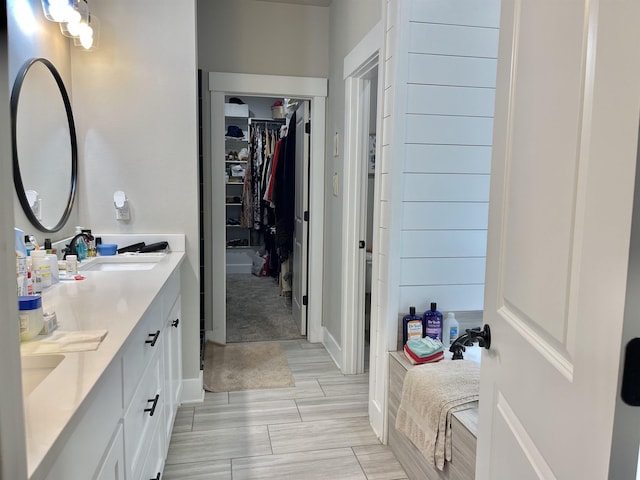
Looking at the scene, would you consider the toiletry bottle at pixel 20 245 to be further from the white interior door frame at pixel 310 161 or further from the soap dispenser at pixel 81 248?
the white interior door frame at pixel 310 161

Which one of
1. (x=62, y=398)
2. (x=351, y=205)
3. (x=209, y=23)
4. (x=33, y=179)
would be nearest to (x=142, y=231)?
(x=33, y=179)

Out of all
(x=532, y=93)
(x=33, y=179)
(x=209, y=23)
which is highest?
(x=209, y=23)

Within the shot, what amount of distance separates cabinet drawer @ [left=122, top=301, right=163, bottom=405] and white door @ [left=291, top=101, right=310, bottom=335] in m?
2.15

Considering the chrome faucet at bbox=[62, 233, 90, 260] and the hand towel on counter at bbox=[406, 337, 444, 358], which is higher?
the chrome faucet at bbox=[62, 233, 90, 260]

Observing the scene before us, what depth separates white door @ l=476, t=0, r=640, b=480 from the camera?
65cm

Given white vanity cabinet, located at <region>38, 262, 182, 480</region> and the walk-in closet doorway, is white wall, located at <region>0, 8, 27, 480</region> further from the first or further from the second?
the walk-in closet doorway

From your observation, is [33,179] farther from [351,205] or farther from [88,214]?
[351,205]

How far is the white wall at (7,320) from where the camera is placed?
0.40 meters

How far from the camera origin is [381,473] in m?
2.13

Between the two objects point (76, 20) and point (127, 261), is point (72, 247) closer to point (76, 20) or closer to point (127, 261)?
point (127, 261)

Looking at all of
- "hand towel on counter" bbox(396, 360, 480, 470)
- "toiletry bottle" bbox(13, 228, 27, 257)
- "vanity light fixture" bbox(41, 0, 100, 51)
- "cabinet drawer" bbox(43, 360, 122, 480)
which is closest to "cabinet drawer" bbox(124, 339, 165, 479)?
"cabinet drawer" bbox(43, 360, 122, 480)

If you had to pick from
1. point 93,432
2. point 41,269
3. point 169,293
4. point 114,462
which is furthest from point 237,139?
point 93,432

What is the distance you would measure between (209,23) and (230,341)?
2.51 m

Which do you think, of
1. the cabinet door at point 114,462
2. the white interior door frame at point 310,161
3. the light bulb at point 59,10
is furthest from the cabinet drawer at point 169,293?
the light bulb at point 59,10
